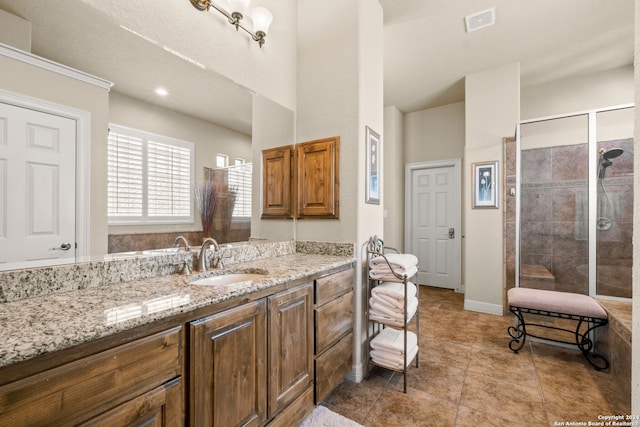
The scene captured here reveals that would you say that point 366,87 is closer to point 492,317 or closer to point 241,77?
point 241,77

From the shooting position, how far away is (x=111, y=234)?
1299 millimetres

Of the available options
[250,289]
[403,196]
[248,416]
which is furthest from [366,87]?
[403,196]

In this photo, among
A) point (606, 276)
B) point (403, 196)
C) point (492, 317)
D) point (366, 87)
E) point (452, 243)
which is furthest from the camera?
point (403, 196)

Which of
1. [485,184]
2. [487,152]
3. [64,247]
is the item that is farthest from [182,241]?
[487,152]

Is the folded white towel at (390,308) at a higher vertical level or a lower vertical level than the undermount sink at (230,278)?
lower

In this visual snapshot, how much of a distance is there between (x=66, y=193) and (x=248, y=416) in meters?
1.21

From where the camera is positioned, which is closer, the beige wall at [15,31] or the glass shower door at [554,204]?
the beige wall at [15,31]

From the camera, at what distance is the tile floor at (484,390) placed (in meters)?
1.69

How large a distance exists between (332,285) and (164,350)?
1086 mm

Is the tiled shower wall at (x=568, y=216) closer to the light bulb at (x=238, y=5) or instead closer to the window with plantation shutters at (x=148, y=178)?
the light bulb at (x=238, y=5)

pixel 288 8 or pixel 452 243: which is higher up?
pixel 288 8

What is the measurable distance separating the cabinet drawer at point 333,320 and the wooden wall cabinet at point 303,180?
66 centimetres

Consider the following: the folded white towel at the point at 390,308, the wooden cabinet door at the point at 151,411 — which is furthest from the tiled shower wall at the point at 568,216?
the wooden cabinet door at the point at 151,411

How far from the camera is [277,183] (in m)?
2.30
